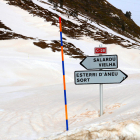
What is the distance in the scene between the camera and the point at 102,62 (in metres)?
4.80

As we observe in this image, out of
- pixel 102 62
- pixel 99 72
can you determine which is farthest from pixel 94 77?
pixel 102 62

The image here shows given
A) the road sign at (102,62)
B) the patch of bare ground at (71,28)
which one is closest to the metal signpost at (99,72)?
the road sign at (102,62)

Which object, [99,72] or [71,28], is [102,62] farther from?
[71,28]

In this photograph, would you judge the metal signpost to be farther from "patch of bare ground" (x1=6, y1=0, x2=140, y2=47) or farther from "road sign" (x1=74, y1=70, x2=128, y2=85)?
"patch of bare ground" (x1=6, y1=0, x2=140, y2=47)

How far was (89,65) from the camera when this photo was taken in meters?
4.87

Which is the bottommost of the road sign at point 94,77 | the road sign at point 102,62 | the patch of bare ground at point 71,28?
the road sign at point 94,77

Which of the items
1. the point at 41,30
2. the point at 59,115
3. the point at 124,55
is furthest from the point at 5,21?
the point at 59,115

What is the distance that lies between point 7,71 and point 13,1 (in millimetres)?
52548

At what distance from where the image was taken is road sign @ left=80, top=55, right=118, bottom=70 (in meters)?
4.76

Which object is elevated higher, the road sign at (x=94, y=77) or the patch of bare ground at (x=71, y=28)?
the patch of bare ground at (x=71, y=28)

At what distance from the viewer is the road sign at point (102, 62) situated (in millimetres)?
4758

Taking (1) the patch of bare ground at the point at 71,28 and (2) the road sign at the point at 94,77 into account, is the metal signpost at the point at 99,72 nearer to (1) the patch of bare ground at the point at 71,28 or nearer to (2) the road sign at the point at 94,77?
(2) the road sign at the point at 94,77

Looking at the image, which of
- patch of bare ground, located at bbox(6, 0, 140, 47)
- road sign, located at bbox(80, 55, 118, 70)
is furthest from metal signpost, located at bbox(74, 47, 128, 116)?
patch of bare ground, located at bbox(6, 0, 140, 47)

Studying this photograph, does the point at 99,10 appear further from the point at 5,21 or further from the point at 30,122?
the point at 30,122
